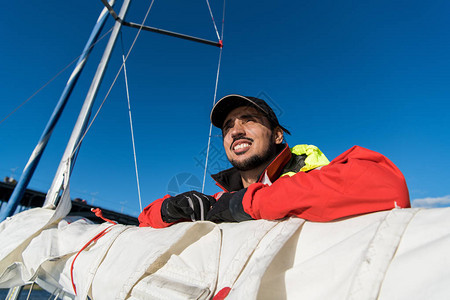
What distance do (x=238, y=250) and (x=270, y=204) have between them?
0.61 feet

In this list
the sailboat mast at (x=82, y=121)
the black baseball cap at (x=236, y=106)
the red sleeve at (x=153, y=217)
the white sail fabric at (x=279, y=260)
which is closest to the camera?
the white sail fabric at (x=279, y=260)

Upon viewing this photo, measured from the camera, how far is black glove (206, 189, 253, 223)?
103 centimetres

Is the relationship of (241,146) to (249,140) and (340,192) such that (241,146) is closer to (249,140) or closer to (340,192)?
(249,140)

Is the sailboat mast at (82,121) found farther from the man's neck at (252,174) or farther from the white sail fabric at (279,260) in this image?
the man's neck at (252,174)

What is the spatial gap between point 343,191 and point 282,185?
0.21 m

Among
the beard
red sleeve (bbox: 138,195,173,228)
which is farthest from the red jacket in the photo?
the beard

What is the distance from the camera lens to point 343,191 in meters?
0.75

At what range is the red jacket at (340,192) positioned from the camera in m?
0.71

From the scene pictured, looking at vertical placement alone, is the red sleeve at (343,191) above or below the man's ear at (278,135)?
below

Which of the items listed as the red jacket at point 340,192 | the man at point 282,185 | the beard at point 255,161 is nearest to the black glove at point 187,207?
the man at point 282,185

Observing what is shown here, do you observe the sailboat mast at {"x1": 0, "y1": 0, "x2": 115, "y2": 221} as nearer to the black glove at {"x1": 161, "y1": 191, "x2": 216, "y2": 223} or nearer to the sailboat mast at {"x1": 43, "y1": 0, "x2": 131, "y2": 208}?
the sailboat mast at {"x1": 43, "y1": 0, "x2": 131, "y2": 208}

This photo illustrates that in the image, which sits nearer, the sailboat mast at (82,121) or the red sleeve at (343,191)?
the red sleeve at (343,191)

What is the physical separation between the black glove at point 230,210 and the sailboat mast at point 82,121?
205 cm

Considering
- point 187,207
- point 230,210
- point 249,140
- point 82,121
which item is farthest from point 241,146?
point 82,121
